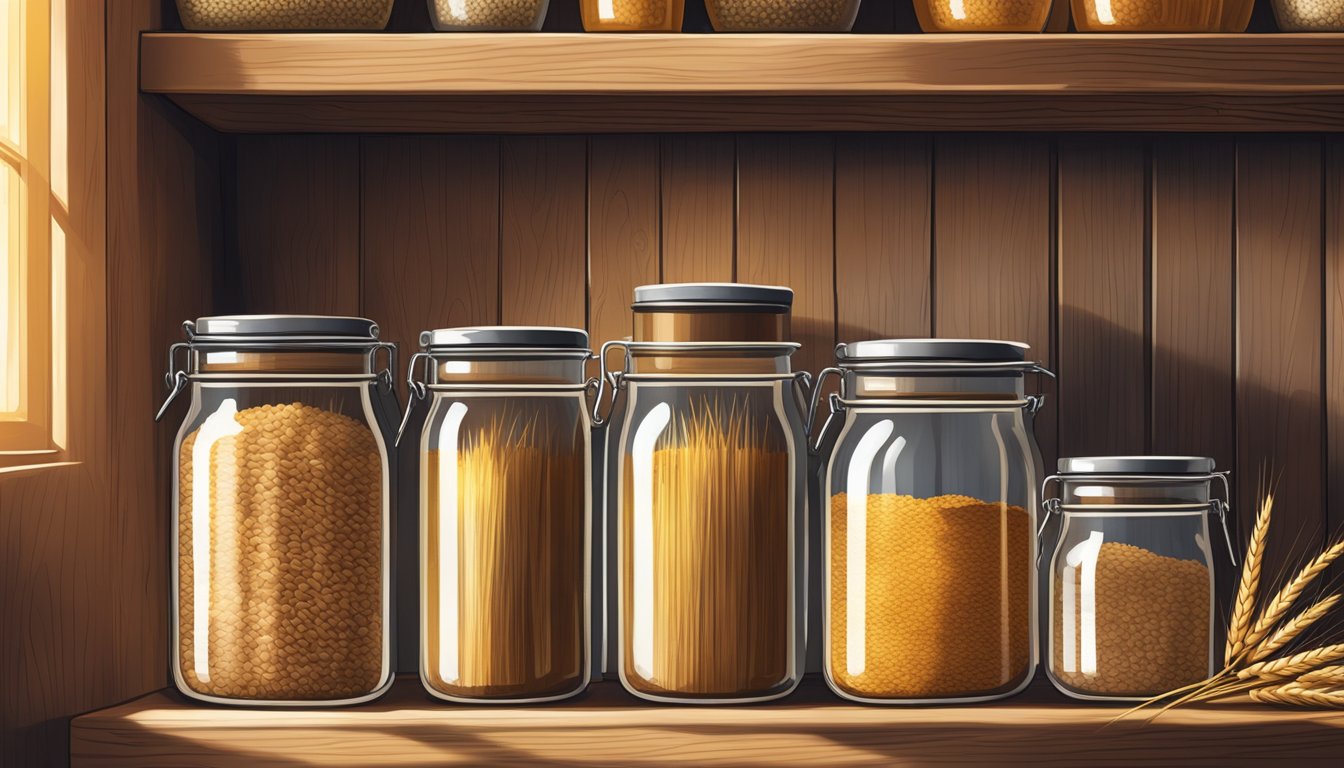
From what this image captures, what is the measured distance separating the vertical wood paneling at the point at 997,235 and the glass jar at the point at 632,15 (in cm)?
31

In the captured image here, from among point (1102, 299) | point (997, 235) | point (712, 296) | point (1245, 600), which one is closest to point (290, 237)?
point (712, 296)

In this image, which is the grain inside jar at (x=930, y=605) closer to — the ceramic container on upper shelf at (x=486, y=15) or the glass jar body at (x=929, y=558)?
the glass jar body at (x=929, y=558)

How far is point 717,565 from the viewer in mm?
851

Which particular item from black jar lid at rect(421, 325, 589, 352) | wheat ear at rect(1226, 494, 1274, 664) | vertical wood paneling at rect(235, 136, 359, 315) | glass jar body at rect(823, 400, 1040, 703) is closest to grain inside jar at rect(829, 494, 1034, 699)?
glass jar body at rect(823, 400, 1040, 703)

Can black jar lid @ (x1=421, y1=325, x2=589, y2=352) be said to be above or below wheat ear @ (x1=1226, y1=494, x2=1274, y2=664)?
above

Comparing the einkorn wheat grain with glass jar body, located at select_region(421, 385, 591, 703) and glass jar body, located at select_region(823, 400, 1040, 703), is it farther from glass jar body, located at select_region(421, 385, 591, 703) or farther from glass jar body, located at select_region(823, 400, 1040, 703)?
glass jar body, located at select_region(823, 400, 1040, 703)

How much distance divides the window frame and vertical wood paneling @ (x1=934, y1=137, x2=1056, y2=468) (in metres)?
0.77

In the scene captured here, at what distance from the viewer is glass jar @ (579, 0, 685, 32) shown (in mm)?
917

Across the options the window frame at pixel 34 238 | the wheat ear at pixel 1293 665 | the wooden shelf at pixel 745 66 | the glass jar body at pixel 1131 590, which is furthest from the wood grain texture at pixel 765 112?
the wheat ear at pixel 1293 665

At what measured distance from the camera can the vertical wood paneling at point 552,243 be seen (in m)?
1.10

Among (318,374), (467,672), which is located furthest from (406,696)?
(318,374)

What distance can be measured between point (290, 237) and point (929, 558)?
0.68 meters

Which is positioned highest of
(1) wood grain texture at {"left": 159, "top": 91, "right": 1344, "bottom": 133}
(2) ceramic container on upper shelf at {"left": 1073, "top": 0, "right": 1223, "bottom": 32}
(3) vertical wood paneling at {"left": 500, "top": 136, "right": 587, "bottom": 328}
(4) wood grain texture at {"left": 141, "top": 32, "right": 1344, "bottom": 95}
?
(2) ceramic container on upper shelf at {"left": 1073, "top": 0, "right": 1223, "bottom": 32}

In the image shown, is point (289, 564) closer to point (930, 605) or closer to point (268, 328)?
point (268, 328)
